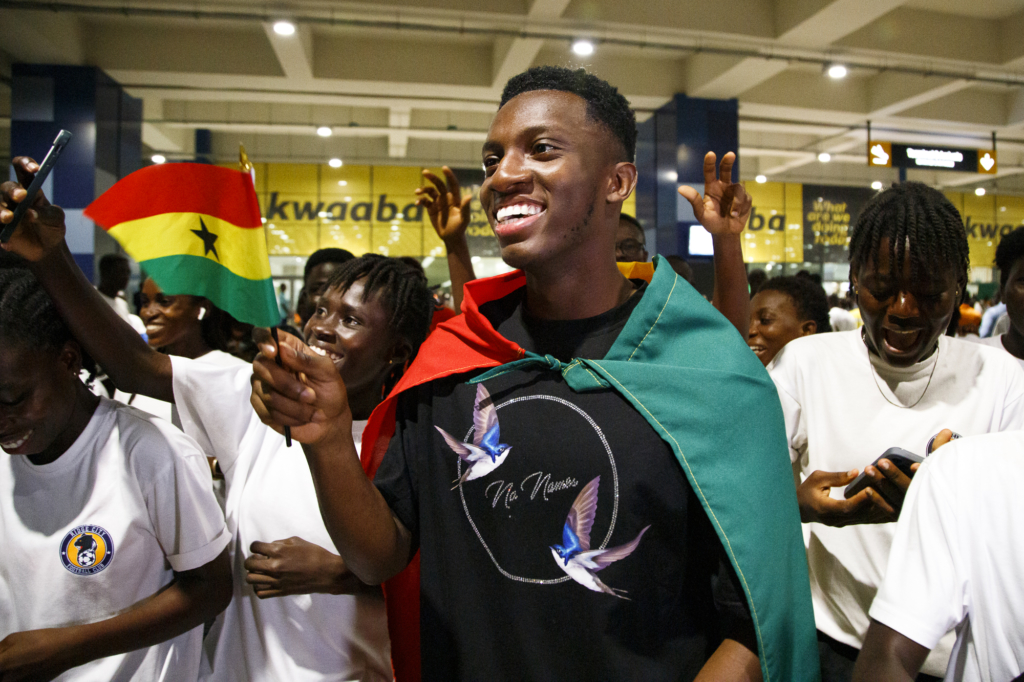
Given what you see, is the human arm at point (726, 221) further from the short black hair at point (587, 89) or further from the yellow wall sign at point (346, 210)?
the yellow wall sign at point (346, 210)

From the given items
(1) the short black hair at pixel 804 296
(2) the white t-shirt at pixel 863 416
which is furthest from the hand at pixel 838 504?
(1) the short black hair at pixel 804 296

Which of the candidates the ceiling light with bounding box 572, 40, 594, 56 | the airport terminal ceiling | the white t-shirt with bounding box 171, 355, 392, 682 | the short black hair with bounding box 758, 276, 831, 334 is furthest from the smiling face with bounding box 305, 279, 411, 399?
the ceiling light with bounding box 572, 40, 594, 56

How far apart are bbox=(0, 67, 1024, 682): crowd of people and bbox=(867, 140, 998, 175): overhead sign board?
950cm

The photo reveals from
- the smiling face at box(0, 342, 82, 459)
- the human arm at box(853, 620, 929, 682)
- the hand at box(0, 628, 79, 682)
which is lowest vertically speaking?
the hand at box(0, 628, 79, 682)

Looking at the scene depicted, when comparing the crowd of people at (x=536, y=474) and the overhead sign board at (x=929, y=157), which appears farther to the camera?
the overhead sign board at (x=929, y=157)

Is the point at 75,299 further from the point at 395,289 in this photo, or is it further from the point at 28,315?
the point at 395,289

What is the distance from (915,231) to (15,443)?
6.60 feet

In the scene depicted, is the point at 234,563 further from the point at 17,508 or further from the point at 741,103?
the point at 741,103

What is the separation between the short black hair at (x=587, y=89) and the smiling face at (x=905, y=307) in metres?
0.69

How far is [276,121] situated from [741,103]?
26.7ft

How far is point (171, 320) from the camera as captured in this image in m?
2.55

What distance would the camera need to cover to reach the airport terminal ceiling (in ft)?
26.0

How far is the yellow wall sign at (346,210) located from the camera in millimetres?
15203

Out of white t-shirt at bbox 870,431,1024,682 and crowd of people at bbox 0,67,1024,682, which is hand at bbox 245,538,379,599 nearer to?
crowd of people at bbox 0,67,1024,682
